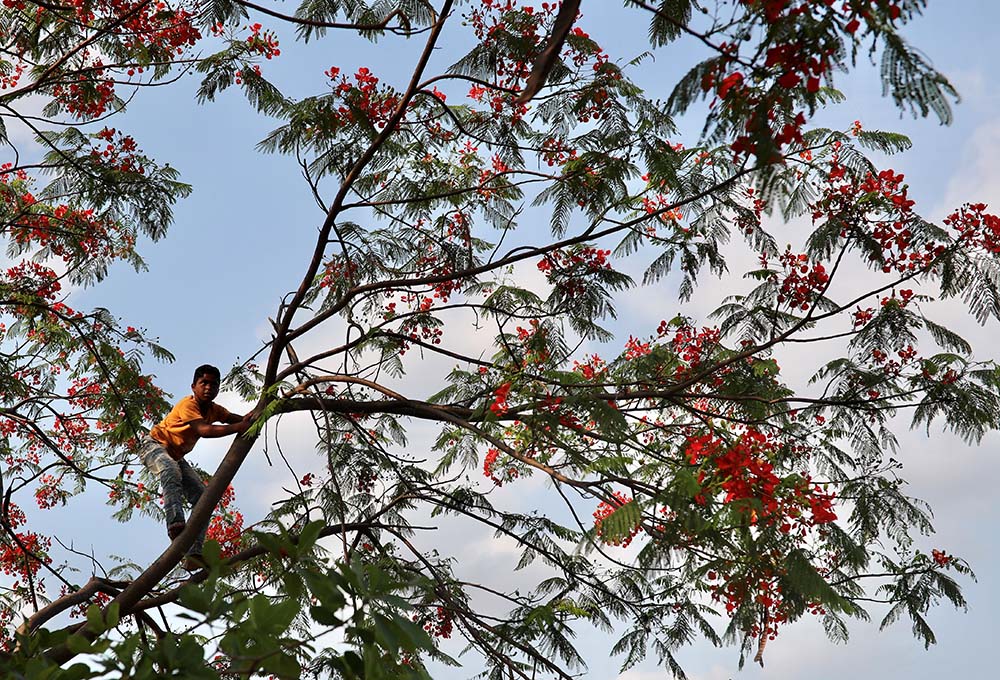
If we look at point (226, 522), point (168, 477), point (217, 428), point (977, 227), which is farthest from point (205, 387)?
point (977, 227)

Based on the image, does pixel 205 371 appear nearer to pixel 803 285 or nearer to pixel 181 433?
pixel 181 433

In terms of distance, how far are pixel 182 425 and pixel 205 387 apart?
0.89ft

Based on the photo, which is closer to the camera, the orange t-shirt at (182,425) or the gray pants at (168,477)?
the gray pants at (168,477)

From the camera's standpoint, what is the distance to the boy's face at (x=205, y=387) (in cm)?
598

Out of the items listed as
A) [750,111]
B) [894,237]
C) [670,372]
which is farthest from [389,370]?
[750,111]

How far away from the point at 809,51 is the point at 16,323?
6364 millimetres

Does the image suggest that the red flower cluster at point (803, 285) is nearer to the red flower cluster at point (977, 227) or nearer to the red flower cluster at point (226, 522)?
the red flower cluster at point (977, 227)

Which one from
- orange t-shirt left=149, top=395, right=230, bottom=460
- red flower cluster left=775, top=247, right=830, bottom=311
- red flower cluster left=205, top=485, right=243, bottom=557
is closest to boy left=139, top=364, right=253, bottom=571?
orange t-shirt left=149, top=395, right=230, bottom=460

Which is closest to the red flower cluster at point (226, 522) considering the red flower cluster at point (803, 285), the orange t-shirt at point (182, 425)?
the orange t-shirt at point (182, 425)

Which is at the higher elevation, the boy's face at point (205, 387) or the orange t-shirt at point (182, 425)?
the boy's face at point (205, 387)

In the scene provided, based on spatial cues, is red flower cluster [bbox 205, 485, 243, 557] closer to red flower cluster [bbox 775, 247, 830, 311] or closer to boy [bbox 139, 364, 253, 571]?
boy [bbox 139, 364, 253, 571]

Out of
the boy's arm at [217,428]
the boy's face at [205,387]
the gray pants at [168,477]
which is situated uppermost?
the boy's face at [205,387]

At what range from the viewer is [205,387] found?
236 inches

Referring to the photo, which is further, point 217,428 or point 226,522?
point 226,522
